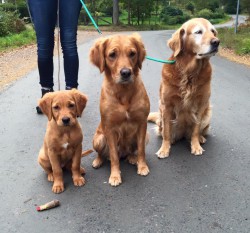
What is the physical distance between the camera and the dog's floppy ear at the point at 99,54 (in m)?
3.44

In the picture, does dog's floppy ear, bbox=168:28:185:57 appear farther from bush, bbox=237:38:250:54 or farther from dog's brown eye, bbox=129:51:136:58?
bush, bbox=237:38:250:54

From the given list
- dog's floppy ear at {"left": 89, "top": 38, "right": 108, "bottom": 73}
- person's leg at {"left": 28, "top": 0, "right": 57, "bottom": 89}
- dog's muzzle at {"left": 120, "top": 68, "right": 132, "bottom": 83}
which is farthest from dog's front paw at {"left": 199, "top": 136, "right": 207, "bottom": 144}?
person's leg at {"left": 28, "top": 0, "right": 57, "bottom": 89}

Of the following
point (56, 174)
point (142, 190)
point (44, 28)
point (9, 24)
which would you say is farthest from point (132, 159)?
point (9, 24)

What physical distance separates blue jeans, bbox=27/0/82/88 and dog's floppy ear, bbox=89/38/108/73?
4.77 feet

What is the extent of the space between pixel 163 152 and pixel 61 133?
1.36 meters

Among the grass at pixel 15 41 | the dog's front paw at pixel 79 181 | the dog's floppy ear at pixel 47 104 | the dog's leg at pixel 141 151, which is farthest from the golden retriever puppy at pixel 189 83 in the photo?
the grass at pixel 15 41

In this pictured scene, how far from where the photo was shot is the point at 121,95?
3.48 metres

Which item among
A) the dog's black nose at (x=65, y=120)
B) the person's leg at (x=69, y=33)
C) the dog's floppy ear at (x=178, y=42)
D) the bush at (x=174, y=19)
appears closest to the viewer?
the dog's black nose at (x=65, y=120)

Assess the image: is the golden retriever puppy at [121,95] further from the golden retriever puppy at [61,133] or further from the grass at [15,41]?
the grass at [15,41]

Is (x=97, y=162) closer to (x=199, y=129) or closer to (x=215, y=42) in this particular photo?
(x=199, y=129)

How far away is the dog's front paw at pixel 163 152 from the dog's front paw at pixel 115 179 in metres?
0.77

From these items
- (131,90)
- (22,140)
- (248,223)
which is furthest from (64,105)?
(248,223)

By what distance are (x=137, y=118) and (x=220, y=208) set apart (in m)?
1.19

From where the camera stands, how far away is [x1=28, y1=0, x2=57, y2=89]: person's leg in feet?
15.5
